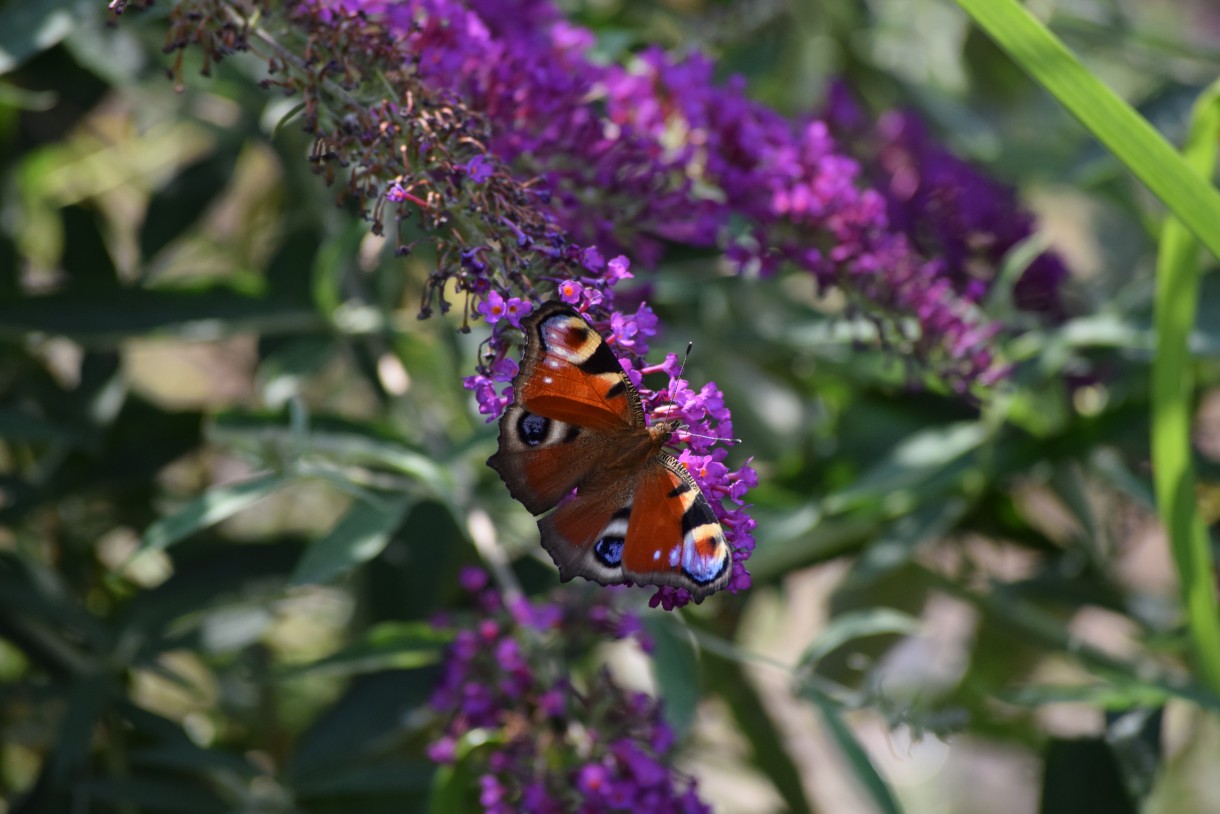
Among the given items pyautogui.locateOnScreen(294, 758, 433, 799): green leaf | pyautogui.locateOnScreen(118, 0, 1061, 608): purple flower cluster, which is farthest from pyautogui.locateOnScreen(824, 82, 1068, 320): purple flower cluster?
pyautogui.locateOnScreen(294, 758, 433, 799): green leaf

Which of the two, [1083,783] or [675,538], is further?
[1083,783]

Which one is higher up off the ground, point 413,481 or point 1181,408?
point 1181,408

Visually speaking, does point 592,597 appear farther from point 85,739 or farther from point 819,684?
point 85,739

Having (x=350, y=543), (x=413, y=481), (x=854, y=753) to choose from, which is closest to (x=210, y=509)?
(x=350, y=543)

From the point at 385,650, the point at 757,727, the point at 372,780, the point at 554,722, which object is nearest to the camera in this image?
the point at 554,722

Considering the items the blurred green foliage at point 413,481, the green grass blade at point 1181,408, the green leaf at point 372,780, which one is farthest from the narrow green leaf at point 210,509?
the green grass blade at point 1181,408

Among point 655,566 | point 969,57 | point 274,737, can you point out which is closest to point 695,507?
point 655,566

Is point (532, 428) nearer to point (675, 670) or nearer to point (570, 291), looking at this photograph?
point (570, 291)

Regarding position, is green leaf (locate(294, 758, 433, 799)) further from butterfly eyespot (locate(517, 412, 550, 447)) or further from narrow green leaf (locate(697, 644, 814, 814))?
butterfly eyespot (locate(517, 412, 550, 447))
